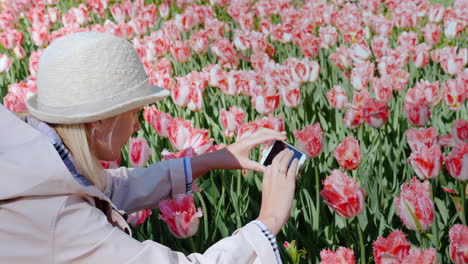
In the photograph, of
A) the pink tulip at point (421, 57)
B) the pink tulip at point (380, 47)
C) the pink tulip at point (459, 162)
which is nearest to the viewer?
the pink tulip at point (459, 162)

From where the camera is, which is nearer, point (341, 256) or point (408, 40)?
point (341, 256)

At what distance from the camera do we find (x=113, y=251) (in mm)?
1201

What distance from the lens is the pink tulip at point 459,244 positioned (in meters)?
1.42

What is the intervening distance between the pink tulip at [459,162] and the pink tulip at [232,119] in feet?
2.47

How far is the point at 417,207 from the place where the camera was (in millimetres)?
1541

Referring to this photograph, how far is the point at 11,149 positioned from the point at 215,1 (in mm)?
3431

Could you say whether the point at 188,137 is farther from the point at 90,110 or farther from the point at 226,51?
the point at 226,51

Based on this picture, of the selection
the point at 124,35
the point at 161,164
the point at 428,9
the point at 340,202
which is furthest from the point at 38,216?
the point at 428,9

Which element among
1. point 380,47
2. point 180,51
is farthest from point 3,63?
point 380,47

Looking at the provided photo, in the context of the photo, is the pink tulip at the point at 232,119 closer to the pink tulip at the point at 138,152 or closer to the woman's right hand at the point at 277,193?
the pink tulip at the point at 138,152

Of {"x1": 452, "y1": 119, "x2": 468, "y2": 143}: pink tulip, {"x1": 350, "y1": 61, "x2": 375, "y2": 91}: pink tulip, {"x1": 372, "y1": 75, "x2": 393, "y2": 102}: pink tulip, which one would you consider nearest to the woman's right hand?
{"x1": 452, "y1": 119, "x2": 468, "y2": 143}: pink tulip

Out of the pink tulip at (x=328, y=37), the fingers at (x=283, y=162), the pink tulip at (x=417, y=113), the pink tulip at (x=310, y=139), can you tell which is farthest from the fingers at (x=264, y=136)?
the pink tulip at (x=328, y=37)

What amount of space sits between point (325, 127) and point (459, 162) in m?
0.87

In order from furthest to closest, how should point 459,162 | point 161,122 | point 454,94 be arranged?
point 454,94 → point 161,122 → point 459,162
